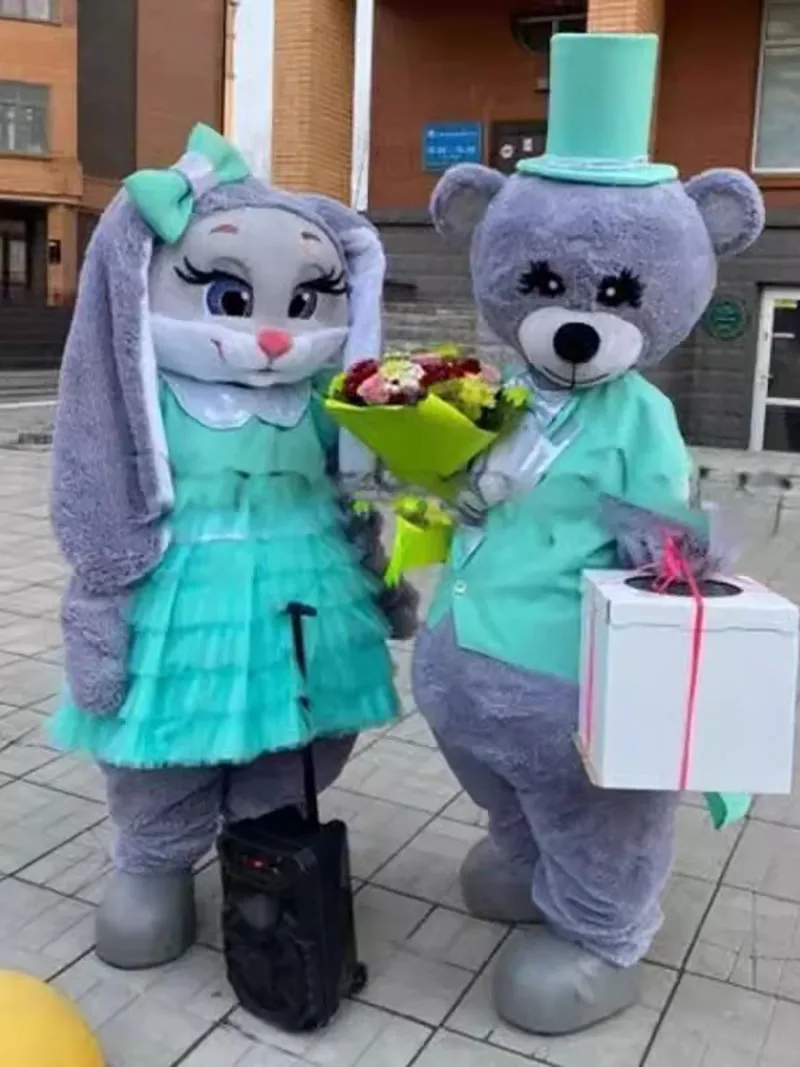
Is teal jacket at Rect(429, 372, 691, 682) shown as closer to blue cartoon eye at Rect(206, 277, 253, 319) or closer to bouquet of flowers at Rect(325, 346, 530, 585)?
bouquet of flowers at Rect(325, 346, 530, 585)

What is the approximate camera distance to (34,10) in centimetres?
2770

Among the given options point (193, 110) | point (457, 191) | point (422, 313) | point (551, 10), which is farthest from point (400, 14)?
point (193, 110)

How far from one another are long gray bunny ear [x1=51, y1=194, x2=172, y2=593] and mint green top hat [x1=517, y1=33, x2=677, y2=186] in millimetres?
872

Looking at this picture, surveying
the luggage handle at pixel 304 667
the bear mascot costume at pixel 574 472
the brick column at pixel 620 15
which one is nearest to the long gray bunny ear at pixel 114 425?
the luggage handle at pixel 304 667

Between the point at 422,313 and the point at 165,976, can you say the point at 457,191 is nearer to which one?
the point at 165,976

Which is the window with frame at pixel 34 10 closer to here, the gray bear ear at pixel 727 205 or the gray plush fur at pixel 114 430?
the gray plush fur at pixel 114 430

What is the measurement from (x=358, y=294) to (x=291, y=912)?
1.35 m

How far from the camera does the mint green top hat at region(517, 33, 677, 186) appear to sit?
2432 mm

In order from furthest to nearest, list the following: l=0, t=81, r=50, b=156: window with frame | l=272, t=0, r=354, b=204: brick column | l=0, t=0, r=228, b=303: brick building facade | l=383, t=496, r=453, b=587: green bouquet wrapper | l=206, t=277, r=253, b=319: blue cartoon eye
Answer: l=0, t=0, r=228, b=303: brick building facade, l=0, t=81, r=50, b=156: window with frame, l=272, t=0, r=354, b=204: brick column, l=383, t=496, r=453, b=587: green bouquet wrapper, l=206, t=277, r=253, b=319: blue cartoon eye

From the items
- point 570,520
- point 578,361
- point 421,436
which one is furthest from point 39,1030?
point 578,361

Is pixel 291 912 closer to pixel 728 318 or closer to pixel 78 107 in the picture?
pixel 728 318

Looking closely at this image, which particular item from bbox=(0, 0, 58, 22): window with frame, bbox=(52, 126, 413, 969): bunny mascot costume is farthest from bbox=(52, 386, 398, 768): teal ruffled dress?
bbox=(0, 0, 58, 22): window with frame

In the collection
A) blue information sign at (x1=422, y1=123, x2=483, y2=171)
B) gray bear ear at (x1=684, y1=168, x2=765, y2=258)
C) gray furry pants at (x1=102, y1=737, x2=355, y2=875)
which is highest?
blue information sign at (x1=422, y1=123, x2=483, y2=171)

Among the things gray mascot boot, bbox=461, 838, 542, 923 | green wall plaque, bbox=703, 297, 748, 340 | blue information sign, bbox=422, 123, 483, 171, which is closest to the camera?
gray mascot boot, bbox=461, 838, 542, 923
